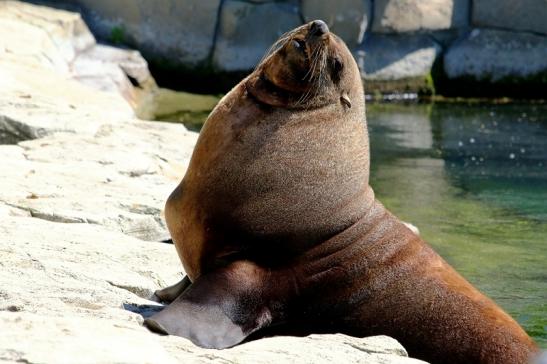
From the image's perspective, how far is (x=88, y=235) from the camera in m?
5.64

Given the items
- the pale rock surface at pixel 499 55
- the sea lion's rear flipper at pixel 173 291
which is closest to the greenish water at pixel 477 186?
the pale rock surface at pixel 499 55

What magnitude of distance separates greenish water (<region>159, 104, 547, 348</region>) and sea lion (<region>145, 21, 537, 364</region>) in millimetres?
1070

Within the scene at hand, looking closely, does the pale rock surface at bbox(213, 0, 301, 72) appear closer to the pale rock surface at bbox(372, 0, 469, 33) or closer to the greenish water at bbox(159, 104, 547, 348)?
the pale rock surface at bbox(372, 0, 469, 33)

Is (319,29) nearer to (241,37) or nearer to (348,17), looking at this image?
(241,37)

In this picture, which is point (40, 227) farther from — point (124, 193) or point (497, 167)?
point (497, 167)

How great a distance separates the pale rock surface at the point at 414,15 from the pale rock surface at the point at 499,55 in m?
0.34

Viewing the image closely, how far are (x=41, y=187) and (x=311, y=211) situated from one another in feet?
6.69

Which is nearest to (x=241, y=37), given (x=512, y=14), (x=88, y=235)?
(x=512, y=14)

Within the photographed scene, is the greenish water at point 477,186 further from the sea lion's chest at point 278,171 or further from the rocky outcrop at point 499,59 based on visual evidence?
the sea lion's chest at point 278,171

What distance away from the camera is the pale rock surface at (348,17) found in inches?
558

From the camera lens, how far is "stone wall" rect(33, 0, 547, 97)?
14.0m

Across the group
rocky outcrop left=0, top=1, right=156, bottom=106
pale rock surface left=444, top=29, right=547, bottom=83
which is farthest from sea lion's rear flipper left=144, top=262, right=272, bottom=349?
pale rock surface left=444, top=29, right=547, bottom=83

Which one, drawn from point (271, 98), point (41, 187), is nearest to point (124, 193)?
point (41, 187)

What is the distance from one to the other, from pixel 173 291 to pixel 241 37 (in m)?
9.30
